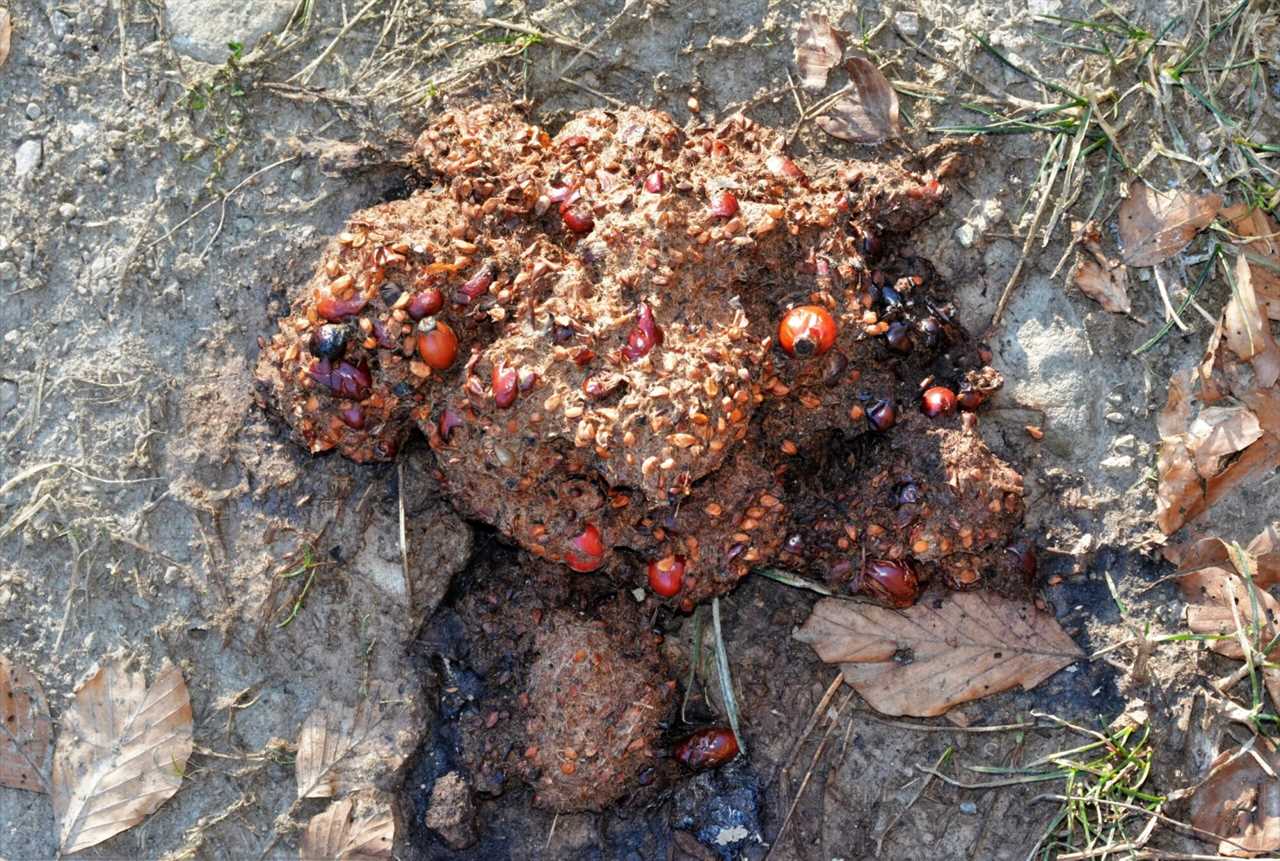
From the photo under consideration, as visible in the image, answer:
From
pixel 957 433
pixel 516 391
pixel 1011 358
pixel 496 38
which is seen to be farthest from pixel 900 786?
pixel 496 38

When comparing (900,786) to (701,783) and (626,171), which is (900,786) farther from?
(626,171)

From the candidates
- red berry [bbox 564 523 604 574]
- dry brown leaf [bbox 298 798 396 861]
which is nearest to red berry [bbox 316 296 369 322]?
red berry [bbox 564 523 604 574]

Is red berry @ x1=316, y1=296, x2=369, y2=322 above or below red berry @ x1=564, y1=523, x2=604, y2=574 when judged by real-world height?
above

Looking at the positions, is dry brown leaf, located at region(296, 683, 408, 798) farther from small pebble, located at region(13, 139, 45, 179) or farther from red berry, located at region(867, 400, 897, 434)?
small pebble, located at region(13, 139, 45, 179)

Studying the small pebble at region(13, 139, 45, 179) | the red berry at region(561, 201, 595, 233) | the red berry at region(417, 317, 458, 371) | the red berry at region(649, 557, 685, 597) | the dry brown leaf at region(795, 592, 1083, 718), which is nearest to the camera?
the red berry at region(417, 317, 458, 371)

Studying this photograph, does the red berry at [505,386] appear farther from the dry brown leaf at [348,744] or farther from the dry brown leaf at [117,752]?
the dry brown leaf at [117,752]

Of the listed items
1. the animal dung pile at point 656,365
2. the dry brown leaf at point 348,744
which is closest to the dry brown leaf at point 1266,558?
the animal dung pile at point 656,365
